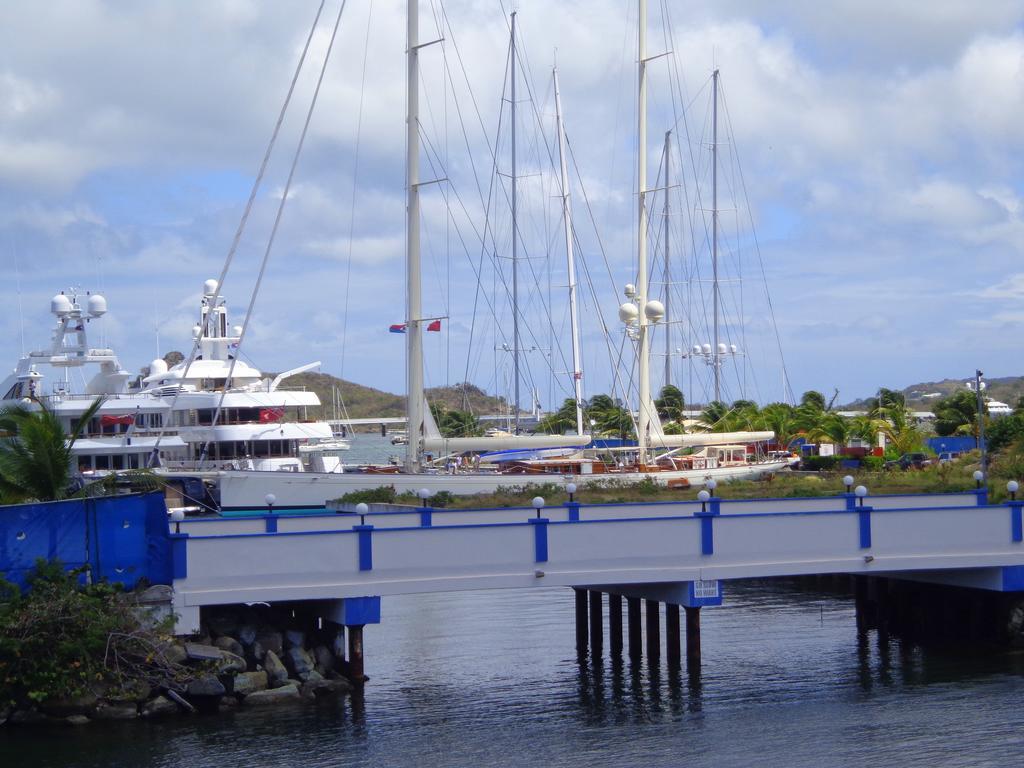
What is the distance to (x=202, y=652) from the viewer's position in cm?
2069

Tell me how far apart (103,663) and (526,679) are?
7.68 meters

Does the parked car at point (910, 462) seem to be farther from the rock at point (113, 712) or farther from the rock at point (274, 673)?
the rock at point (113, 712)

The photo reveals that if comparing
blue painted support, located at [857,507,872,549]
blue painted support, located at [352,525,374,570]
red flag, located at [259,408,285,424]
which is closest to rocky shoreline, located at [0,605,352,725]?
blue painted support, located at [352,525,374,570]

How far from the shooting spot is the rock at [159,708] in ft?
66.5

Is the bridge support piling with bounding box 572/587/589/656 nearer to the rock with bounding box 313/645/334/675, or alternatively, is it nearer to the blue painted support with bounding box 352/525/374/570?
the rock with bounding box 313/645/334/675

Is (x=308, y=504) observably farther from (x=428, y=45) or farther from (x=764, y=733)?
(x=764, y=733)

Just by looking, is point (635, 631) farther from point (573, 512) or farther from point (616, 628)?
point (573, 512)

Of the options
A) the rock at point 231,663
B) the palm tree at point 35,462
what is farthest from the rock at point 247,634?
the palm tree at point 35,462

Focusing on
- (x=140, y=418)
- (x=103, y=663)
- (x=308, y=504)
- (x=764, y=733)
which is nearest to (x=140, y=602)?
(x=103, y=663)

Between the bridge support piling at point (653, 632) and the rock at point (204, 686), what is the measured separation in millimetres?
8098

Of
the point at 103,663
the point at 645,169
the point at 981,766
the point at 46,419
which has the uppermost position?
the point at 645,169

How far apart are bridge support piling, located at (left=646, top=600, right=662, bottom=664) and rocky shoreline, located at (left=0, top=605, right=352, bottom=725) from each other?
5644 mm

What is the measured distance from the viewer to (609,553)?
22.9 metres

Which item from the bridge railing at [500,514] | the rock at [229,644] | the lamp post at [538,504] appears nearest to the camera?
the rock at [229,644]
